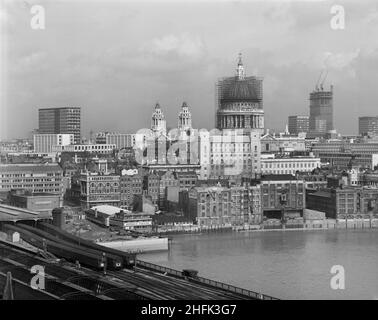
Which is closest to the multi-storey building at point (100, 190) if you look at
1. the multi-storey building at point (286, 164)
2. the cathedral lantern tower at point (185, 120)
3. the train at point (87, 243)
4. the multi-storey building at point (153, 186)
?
the multi-storey building at point (153, 186)

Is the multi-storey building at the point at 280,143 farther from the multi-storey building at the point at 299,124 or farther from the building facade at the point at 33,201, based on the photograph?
the building facade at the point at 33,201

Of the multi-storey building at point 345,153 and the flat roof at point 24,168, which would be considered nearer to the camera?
the flat roof at point 24,168

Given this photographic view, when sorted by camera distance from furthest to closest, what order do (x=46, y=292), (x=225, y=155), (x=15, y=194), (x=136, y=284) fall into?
(x=225, y=155), (x=15, y=194), (x=136, y=284), (x=46, y=292)

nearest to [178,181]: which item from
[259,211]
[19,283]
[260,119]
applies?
[259,211]

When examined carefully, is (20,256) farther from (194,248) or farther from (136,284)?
(194,248)

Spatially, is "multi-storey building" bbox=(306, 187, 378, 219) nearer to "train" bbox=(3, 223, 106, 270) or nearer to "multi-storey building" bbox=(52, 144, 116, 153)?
"train" bbox=(3, 223, 106, 270)
